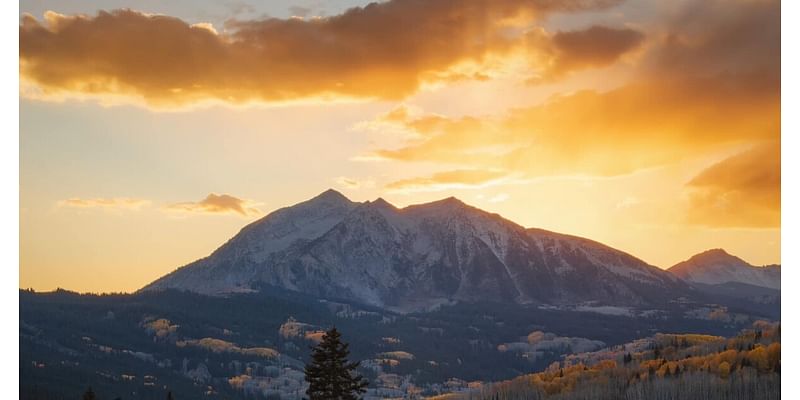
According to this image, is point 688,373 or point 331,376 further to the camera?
point 688,373

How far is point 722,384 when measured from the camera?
199 feet

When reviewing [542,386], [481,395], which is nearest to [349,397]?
[542,386]

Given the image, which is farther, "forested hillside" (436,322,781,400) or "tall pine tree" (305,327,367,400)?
"forested hillside" (436,322,781,400)

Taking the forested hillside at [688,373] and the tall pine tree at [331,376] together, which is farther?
the forested hillside at [688,373]

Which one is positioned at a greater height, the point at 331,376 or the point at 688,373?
the point at 331,376
